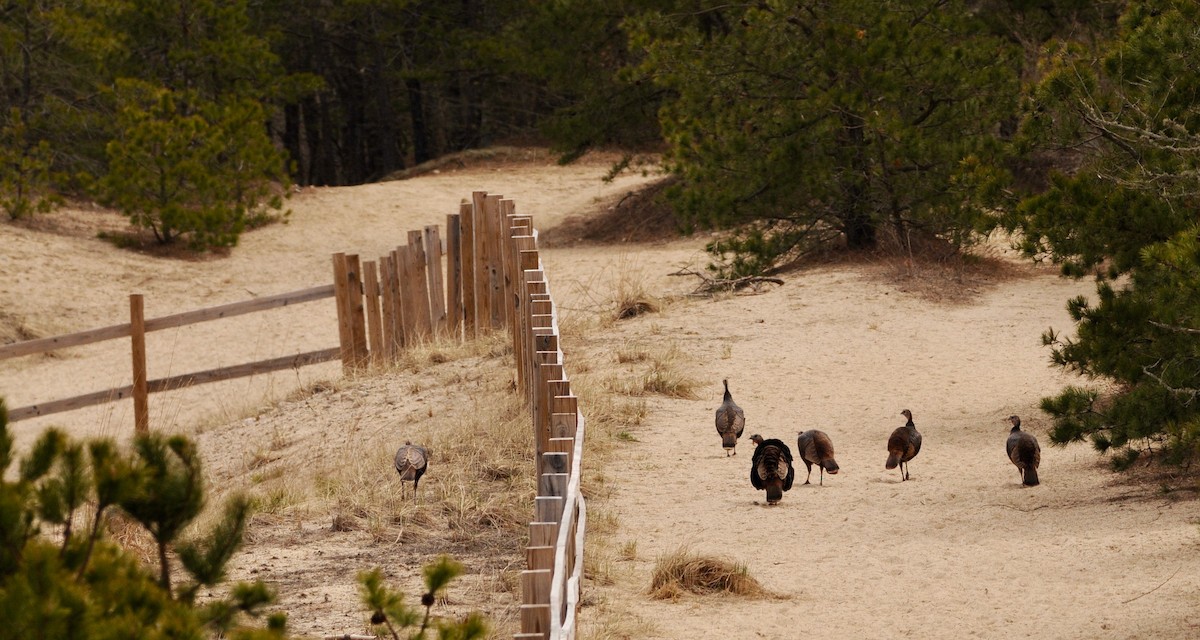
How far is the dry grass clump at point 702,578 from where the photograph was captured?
19.0ft

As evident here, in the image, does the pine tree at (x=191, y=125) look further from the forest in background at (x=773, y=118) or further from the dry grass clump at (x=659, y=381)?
the dry grass clump at (x=659, y=381)

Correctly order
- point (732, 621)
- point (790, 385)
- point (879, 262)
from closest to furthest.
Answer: point (732, 621) < point (790, 385) < point (879, 262)

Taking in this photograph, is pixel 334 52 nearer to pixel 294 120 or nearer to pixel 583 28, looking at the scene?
pixel 294 120

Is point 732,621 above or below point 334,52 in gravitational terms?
below

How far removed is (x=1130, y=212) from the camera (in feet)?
25.0

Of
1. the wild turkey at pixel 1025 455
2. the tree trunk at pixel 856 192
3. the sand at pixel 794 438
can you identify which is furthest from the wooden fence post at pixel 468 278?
the wild turkey at pixel 1025 455

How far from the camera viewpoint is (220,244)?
807 inches

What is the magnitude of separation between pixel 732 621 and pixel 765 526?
1.49 meters

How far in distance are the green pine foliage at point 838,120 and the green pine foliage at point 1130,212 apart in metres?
4.97

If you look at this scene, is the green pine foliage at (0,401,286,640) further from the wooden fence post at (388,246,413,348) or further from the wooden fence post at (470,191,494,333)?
the wooden fence post at (388,246,413,348)

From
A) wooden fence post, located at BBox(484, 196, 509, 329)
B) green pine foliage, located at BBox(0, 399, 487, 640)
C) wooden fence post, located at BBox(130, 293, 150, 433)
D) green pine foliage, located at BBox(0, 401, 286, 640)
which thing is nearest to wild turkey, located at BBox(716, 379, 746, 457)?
wooden fence post, located at BBox(484, 196, 509, 329)

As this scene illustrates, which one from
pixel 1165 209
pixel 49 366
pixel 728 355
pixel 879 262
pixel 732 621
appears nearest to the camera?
pixel 732 621

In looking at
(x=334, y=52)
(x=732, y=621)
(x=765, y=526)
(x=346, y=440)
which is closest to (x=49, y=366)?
(x=346, y=440)

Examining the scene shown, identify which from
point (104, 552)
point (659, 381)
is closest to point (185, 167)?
point (659, 381)
